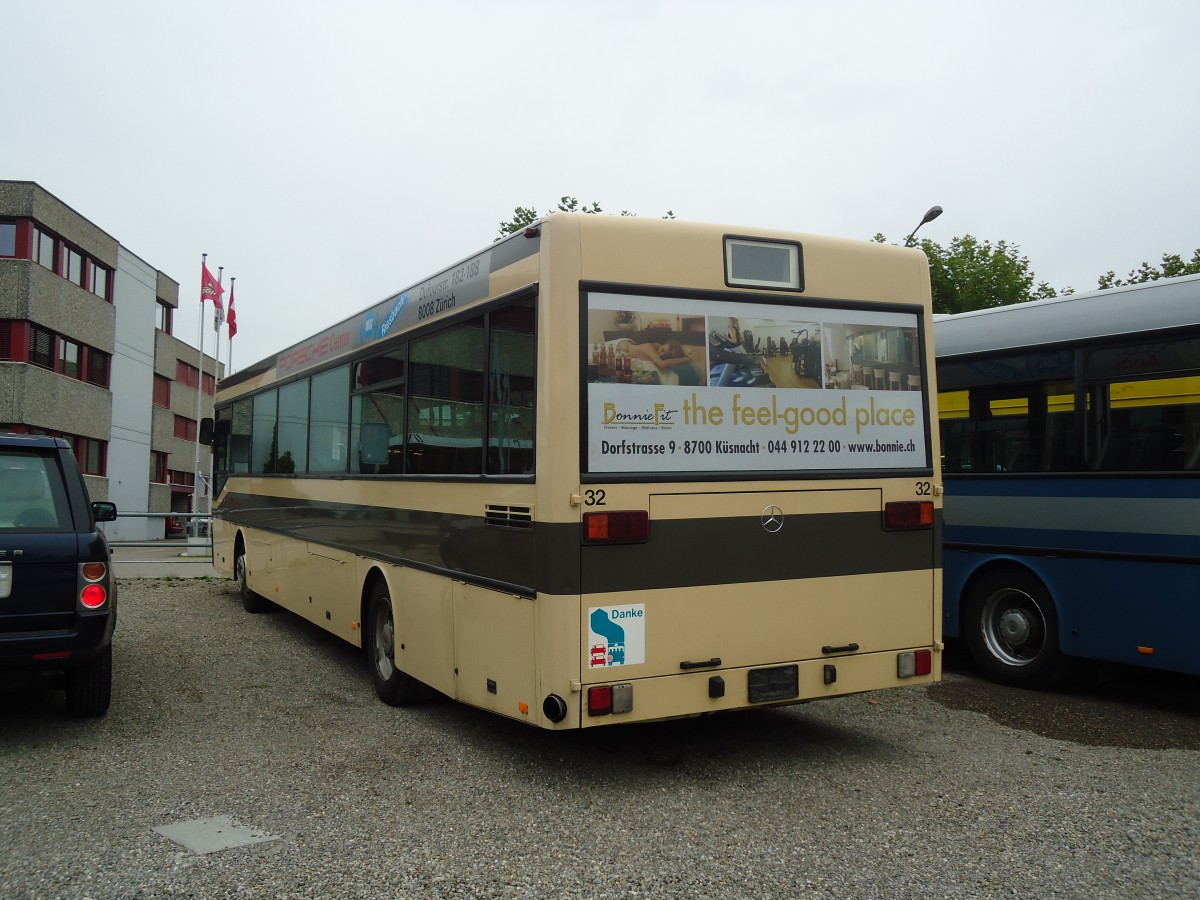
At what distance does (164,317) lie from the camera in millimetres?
45875

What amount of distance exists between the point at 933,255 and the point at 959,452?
2448 cm

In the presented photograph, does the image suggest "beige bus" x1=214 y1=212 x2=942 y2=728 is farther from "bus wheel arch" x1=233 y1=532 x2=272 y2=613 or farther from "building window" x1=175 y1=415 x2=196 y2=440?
"building window" x1=175 y1=415 x2=196 y2=440

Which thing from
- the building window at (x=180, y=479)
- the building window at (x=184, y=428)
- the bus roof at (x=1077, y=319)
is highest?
the building window at (x=184, y=428)

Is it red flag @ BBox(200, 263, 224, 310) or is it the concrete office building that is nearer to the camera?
the concrete office building

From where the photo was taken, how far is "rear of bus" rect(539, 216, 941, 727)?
16.9 ft

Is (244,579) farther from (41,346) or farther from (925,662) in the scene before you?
(41,346)

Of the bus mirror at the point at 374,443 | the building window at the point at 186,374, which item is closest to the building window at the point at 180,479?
the building window at the point at 186,374

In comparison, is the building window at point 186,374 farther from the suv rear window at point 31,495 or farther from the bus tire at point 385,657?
the suv rear window at point 31,495

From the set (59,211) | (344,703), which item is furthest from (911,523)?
(59,211)

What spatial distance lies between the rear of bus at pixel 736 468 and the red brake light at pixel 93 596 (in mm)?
3036

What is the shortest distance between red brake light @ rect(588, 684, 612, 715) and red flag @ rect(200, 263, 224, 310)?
33.3m

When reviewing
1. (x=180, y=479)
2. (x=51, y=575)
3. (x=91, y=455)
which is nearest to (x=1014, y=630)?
(x=51, y=575)

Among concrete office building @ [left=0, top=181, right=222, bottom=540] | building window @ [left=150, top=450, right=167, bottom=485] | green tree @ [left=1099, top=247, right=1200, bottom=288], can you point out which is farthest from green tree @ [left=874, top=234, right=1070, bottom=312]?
building window @ [left=150, top=450, right=167, bottom=485]

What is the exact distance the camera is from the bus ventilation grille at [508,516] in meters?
5.31
